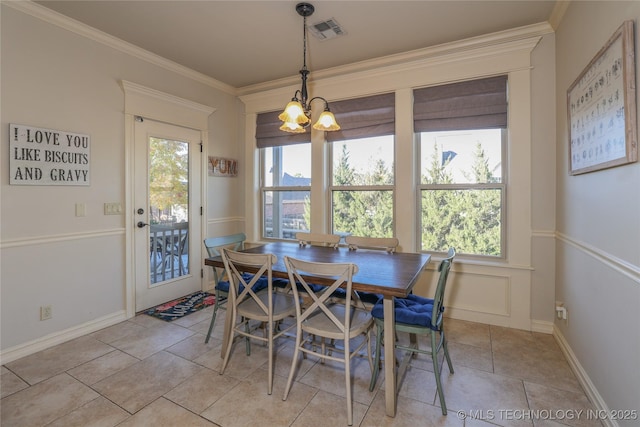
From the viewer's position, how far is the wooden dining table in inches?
68.4

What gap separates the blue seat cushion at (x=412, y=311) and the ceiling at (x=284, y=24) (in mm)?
2292

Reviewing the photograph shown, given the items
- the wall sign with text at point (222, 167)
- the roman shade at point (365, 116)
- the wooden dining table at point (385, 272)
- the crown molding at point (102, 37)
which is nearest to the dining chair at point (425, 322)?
the wooden dining table at point (385, 272)

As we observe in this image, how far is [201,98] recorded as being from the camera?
384 centimetres

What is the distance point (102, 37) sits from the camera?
111 inches

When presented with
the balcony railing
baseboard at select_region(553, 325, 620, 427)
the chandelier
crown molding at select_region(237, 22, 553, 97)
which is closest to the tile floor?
baseboard at select_region(553, 325, 620, 427)

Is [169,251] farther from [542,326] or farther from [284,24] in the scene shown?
[542,326]

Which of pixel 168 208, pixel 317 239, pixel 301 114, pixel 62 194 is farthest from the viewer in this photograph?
pixel 168 208

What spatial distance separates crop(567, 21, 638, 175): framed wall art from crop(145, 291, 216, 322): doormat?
360 centimetres

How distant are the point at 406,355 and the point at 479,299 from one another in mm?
1181

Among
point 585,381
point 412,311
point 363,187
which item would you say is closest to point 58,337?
point 412,311

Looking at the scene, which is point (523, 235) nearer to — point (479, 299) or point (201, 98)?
point (479, 299)

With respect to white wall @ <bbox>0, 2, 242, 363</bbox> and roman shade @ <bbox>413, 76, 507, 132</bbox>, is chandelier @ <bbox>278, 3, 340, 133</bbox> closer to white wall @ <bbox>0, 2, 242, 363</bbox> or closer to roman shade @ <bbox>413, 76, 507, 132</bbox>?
roman shade @ <bbox>413, 76, 507, 132</bbox>

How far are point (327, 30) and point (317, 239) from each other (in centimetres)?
195

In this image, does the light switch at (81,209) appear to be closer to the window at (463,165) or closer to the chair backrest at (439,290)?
the chair backrest at (439,290)
